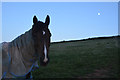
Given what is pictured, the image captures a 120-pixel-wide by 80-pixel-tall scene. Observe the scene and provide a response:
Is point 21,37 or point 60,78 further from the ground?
point 21,37

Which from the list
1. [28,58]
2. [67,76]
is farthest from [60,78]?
[28,58]

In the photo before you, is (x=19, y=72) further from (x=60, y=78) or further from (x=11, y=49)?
(x=60, y=78)

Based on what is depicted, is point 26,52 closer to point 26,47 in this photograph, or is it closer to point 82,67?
point 26,47

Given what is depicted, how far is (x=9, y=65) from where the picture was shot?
12.1 ft

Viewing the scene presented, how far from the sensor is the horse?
12.0ft

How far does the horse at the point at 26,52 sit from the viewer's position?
3.67m

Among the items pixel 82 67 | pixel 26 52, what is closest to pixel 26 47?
pixel 26 52

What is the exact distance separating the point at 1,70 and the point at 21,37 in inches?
36.4

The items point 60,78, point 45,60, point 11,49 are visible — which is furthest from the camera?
point 60,78

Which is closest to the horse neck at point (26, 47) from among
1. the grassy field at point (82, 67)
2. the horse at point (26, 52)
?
the horse at point (26, 52)

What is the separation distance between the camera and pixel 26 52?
3834 mm

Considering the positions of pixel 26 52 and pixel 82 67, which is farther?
pixel 82 67

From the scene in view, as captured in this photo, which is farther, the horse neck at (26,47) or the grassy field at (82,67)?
the grassy field at (82,67)

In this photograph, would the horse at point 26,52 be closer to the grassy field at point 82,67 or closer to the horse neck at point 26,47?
the horse neck at point 26,47
